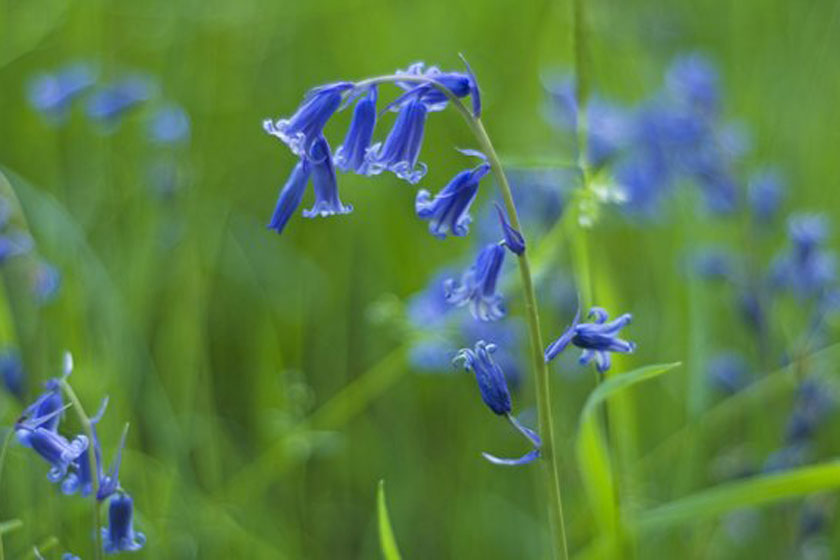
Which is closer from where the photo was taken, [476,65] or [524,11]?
[476,65]

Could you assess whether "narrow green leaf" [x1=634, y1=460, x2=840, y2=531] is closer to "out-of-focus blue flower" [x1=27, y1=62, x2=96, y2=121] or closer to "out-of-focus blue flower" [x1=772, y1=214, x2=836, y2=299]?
"out-of-focus blue flower" [x1=772, y1=214, x2=836, y2=299]

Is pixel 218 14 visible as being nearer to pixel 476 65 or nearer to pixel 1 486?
pixel 476 65

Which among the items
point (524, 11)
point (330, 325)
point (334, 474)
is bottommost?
point (334, 474)

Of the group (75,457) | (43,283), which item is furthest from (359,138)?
(43,283)

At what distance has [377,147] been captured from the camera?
1.64 meters

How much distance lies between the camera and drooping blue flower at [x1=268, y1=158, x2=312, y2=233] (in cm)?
159

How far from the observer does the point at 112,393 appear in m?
2.91

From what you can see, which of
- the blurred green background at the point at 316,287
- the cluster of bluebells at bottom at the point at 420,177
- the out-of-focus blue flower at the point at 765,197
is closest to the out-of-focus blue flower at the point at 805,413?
the blurred green background at the point at 316,287

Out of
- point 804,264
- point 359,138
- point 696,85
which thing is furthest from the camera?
point 696,85

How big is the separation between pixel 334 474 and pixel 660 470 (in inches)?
32.8

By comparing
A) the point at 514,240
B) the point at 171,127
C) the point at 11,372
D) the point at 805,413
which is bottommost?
the point at 805,413

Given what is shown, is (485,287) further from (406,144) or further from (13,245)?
(13,245)

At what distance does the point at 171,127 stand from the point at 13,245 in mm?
766

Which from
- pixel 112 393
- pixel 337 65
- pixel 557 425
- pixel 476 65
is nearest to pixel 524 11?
pixel 476 65
